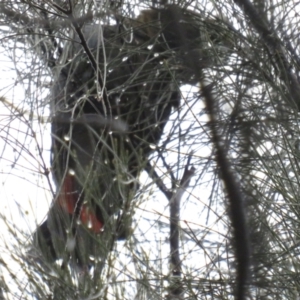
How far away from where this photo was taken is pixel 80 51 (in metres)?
2.93

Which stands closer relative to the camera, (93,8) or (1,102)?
(93,8)

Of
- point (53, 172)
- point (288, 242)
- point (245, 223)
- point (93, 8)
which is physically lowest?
point (245, 223)

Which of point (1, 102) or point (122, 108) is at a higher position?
point (122, 108)

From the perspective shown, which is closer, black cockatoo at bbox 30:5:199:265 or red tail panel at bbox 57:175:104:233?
black cockatoo at bbox 30:5:199:265

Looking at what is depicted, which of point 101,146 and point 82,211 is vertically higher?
point 101,146

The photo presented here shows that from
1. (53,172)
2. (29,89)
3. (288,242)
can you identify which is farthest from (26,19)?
(288,242)

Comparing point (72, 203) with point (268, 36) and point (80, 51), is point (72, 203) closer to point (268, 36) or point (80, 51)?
point (80, 51)

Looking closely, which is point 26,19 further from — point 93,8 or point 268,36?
point 268,36

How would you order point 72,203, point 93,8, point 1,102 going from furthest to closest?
A: point 72,203
point 1,102
point 93,8

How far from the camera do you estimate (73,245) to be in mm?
3088

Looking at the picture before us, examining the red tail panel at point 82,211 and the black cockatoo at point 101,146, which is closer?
the black cockatoo at point 101,146

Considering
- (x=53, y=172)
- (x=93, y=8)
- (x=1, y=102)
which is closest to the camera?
(x=93, y=8)

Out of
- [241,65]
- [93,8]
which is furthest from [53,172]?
[241,65]

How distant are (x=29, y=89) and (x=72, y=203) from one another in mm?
680
